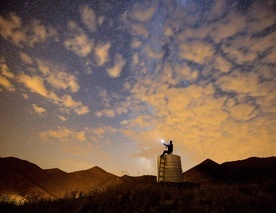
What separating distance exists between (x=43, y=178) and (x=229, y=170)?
32.2m

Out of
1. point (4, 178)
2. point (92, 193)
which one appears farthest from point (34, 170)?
point (92, 193)

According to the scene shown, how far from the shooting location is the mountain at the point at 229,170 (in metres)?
34.7

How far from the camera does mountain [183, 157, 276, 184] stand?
3466cm

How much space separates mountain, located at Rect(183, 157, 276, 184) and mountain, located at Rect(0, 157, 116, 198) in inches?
615

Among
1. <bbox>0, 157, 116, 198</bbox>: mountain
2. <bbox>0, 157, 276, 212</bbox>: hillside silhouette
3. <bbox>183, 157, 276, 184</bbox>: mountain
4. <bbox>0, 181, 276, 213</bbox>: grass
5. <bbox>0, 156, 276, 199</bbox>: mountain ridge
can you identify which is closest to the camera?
<bbox>0, 181, 276, 213</bbox>: grass

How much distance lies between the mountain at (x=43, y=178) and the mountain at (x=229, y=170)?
1561 cm

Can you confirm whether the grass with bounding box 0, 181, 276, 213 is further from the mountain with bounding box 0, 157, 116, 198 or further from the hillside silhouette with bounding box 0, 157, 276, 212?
the mountain with bounding box 0, 157, 116, 198

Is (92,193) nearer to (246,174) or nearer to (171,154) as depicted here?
(171,154)

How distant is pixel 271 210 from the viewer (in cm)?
689

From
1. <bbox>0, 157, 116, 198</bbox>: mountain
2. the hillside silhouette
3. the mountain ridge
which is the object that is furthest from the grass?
<bbox>0, 157, 116, 198</bbox>: mountain

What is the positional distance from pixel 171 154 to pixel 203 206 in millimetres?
8654

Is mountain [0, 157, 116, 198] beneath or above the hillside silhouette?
above

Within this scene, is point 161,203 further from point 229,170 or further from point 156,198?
point 229,170

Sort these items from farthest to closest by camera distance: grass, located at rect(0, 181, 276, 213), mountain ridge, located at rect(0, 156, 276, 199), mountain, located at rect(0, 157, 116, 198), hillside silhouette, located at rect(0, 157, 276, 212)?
mountain, located at rect(0, 157, 116, 198) → mountain ridge, located at rect(0, 156, 276, 199) → hillside silhouette, located at rect(0, 157, 276, 212) → grass, located at rect(0, 181, 276, 213)
